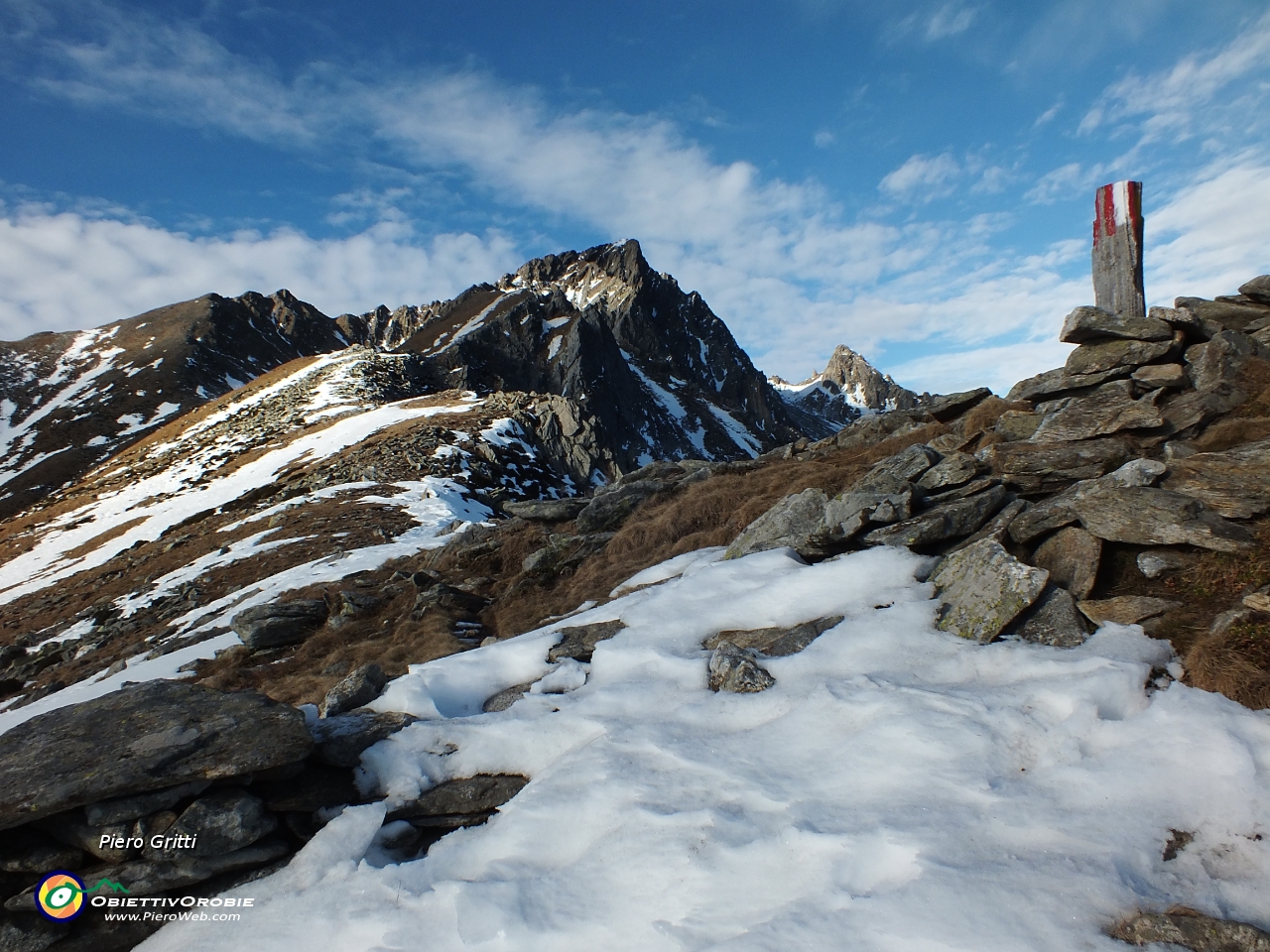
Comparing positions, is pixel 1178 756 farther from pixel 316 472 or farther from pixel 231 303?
pixel 231 303

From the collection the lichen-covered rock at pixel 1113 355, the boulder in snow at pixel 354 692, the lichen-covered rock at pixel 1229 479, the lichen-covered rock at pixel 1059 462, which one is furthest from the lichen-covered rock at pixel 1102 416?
the boulder in snow at pixel 354 692

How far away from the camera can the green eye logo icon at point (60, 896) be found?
493cm

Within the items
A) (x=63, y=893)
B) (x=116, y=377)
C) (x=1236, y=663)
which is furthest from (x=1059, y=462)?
(x=116, y=377)

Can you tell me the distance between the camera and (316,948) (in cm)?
450

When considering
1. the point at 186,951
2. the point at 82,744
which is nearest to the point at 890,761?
the point at 186,951

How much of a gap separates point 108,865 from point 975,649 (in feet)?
26.8

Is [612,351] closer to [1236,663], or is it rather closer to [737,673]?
[737,673]

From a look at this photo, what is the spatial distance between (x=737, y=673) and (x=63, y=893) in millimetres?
6170

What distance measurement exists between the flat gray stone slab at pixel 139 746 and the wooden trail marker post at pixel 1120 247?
571 inches

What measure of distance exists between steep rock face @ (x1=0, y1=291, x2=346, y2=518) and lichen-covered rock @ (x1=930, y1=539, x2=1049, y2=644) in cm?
9897

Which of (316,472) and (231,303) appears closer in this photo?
(316,472)

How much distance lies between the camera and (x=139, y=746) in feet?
18.4

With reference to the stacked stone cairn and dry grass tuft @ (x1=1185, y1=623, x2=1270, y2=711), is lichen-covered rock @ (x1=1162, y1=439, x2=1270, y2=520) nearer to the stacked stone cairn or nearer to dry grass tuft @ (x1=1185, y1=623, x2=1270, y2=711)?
the stacked stone cairn

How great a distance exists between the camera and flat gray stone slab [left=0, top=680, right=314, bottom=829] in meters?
5.16
